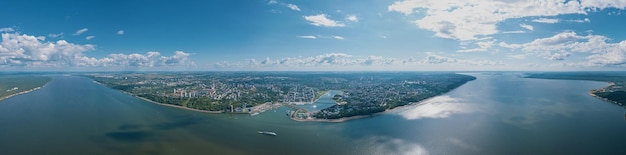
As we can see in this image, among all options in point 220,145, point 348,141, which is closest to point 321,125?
point 348,141

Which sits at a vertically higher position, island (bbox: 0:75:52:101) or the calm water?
island (bbox: 0:75:52:101)

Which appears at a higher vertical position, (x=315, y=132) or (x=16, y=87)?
(x=16, y=87)

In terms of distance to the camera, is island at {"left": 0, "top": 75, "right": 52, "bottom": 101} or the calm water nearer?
the calm water

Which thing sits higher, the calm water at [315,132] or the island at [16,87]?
the island at [16,87]

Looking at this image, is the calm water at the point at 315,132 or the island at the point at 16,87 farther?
the island at the point at 16,87

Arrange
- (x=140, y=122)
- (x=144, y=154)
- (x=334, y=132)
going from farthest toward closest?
1. (x=140, y=122)
2. (x=334, y=132)
3. (x=144, y=154)

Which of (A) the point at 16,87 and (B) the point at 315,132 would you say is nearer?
(B) the point at 315,132

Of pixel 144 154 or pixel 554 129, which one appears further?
pixel 554 129

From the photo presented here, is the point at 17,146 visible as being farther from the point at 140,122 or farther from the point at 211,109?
the point at 211,109
